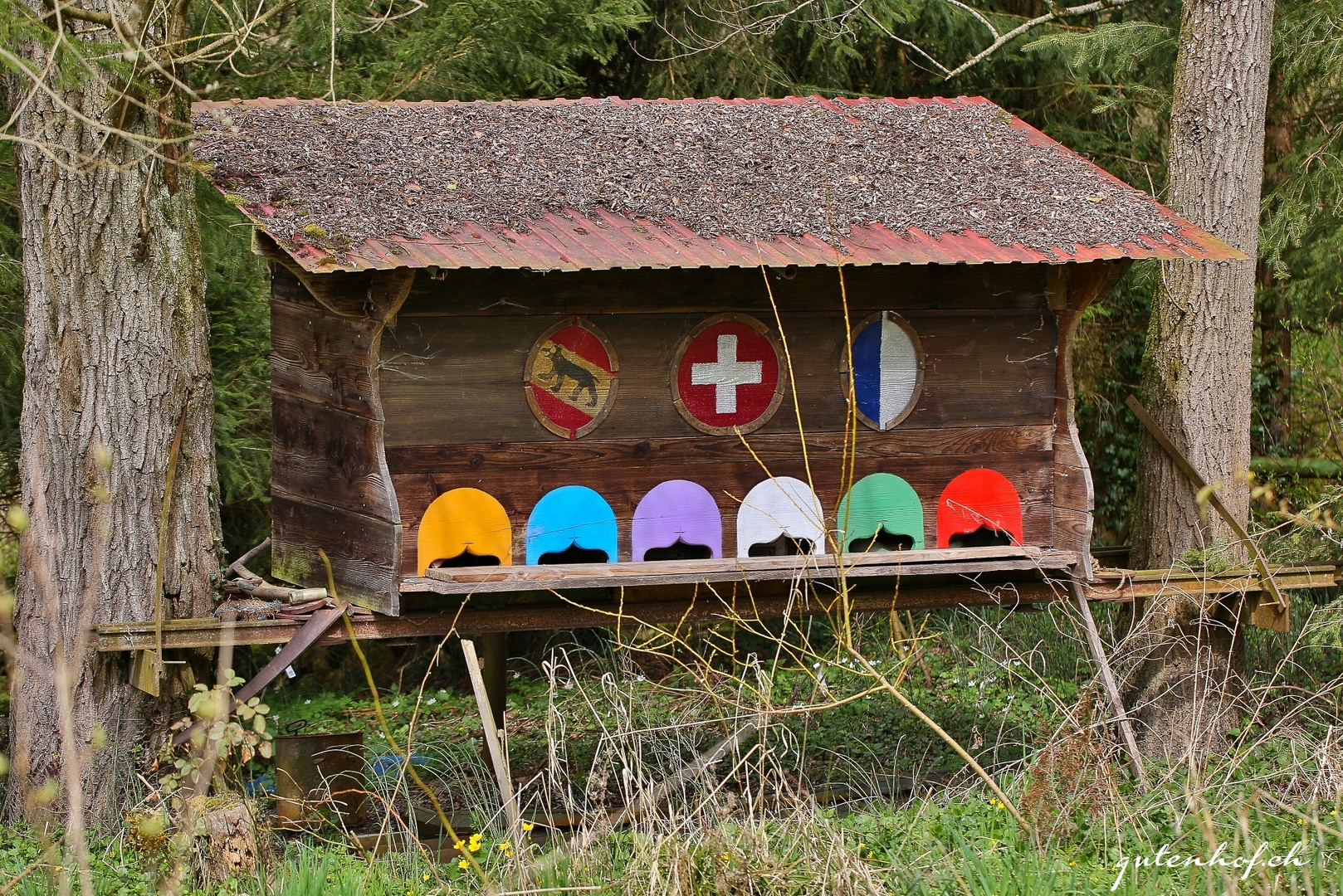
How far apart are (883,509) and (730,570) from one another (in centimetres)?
83

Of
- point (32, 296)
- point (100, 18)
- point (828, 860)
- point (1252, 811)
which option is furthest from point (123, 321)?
point (1252, 811)

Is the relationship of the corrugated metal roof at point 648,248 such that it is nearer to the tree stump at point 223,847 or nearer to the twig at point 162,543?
the twig at point 162,543

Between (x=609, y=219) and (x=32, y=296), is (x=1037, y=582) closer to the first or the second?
(x=609, y=219)

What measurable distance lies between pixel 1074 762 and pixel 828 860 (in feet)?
4.35

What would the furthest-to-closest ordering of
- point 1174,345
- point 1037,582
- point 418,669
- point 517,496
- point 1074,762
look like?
point 418,669, point 1174,345, point 1037,582, point 517,496, point 1074,762

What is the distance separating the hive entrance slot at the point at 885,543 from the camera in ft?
19.4

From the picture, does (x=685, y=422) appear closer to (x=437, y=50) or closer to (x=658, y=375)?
(x=658, y=375)

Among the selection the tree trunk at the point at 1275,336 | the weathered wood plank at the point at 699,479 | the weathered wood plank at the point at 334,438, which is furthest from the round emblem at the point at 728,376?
the tree trunk at the point at 1275,336

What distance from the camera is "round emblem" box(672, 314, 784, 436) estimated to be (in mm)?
5609

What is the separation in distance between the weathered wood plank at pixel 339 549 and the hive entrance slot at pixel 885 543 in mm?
2025

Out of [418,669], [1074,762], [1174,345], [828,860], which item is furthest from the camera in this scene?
[418,669]

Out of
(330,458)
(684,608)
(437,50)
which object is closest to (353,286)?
(330,458)

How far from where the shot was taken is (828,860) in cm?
430

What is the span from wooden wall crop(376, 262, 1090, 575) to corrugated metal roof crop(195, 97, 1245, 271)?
26 centimetres
